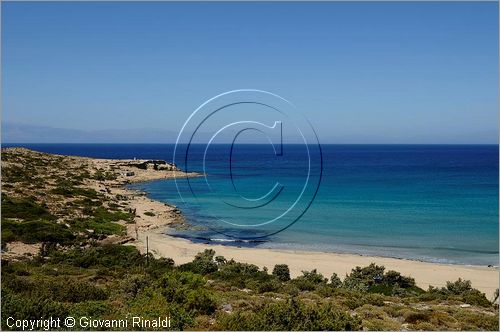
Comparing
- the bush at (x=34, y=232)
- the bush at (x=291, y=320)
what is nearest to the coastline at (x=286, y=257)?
the bush at (x=34, y=232)

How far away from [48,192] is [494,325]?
38.1 m

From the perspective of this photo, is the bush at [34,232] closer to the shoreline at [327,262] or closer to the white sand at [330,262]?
the shoreline at [327,262]

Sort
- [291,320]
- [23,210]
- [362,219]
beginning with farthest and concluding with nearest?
[362,219]
[23,210]
[291,320]

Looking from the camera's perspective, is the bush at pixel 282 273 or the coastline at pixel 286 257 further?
the coastline at pixel 286 257

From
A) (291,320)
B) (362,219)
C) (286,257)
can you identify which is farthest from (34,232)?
(362,219)

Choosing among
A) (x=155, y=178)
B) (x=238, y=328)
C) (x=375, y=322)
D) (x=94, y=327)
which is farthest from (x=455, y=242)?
(x=155, y=178)

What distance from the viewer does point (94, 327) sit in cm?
834

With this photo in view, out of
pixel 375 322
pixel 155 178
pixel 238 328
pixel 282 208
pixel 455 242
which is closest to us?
pixel 238 328

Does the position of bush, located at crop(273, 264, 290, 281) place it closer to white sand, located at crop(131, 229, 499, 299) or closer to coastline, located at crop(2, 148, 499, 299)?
coastline, located at crop(2, 148, 499, 299)

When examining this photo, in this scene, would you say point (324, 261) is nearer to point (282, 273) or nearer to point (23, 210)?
point (282, 273)

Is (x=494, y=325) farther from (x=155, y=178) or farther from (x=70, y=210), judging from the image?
(x=155, y=178)

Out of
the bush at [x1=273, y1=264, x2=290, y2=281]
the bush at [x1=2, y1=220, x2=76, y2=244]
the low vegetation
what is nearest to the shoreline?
the bush at [x1=273, y1=264, x2=290, y2=281]

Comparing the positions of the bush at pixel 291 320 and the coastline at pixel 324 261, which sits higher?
the bush at pixel 291 320

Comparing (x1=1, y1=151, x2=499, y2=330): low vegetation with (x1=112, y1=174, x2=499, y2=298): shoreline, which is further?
(x1=112, y1=174, x2=499, y2=298): shoreline
